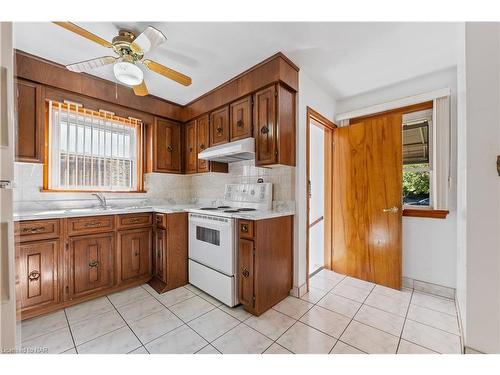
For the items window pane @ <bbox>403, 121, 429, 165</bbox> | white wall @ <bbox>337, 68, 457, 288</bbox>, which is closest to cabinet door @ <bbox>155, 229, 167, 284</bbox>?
white wall @ <bbox>337, 68, 457, 288</bbox>

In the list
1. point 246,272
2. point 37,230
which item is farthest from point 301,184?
point 37,230

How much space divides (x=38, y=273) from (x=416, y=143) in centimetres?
408

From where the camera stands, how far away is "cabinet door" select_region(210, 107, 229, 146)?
2449 millimetres

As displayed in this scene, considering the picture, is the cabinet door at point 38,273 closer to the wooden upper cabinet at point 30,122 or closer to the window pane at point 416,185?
the wooden upper cabinet at point 30,122

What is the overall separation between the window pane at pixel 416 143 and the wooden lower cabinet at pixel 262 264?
1.75 metres

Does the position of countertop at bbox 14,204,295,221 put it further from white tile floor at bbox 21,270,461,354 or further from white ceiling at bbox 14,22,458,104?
white ceiling at bbox 14,22,458,104

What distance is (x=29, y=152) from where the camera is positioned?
6.32ft

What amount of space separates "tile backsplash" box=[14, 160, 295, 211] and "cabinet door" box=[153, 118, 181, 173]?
23 centimetres

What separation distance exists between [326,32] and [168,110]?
230cm

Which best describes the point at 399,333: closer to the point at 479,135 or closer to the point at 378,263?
the point at 378,263

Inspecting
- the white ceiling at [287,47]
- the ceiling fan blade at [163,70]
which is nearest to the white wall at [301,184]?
the white ceiling at [287,47]

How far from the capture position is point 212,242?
6.81ft
